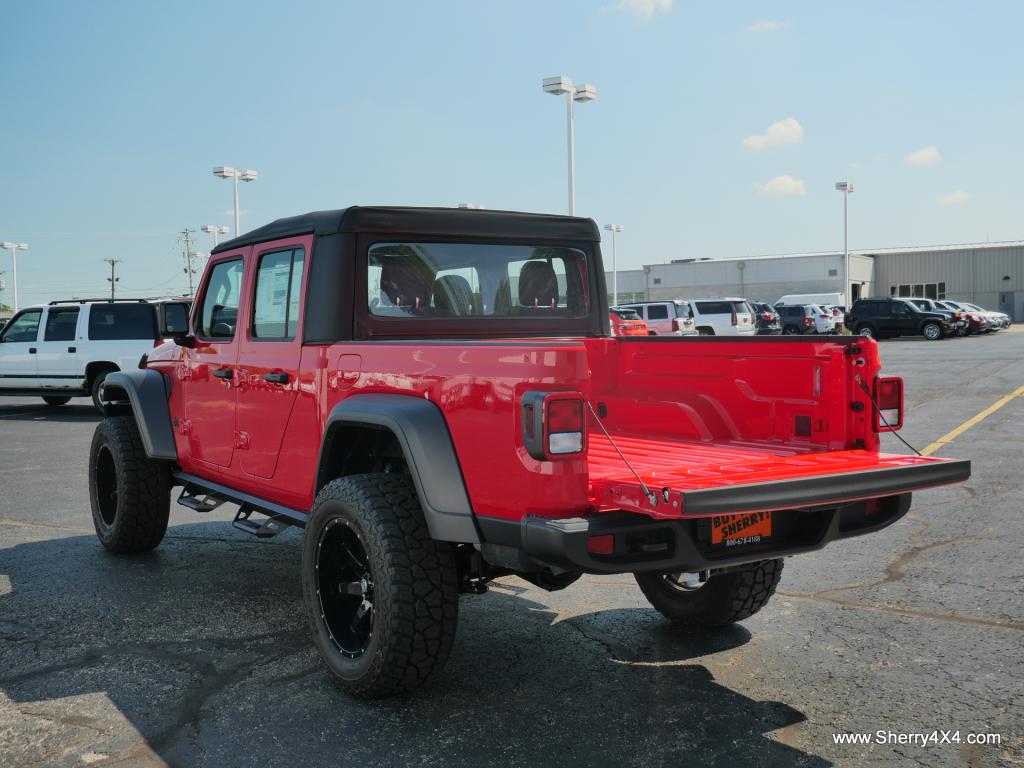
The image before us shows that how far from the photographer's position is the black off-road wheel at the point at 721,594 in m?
4.77

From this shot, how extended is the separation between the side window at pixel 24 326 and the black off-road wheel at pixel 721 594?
15.3 m

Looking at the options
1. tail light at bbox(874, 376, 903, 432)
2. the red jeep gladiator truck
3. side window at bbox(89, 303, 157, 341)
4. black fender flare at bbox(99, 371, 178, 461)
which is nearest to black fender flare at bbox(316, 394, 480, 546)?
the red jeep gladiator truck

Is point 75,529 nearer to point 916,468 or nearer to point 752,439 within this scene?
point 752,439

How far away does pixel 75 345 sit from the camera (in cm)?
1700

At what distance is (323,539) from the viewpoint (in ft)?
14.2

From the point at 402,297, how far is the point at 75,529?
161 inches

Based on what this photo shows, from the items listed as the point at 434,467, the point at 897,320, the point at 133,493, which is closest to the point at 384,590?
the point at 434,467

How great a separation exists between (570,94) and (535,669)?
25.0 metres

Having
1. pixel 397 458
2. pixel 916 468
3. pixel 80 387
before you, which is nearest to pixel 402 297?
pixel 397 458

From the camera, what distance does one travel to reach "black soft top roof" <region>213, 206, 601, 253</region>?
15.8 ft

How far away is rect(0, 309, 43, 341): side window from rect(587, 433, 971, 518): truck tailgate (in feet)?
51.1

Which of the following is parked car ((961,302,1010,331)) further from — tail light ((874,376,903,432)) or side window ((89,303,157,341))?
tail light ((874,376,903,432))

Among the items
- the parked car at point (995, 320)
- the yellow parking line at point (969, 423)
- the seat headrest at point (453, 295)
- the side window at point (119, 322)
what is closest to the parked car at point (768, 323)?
the parked car at point (995, 320)

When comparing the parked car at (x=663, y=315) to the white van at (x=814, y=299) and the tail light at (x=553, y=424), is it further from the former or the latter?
the tail light at (x=553, y=424)
